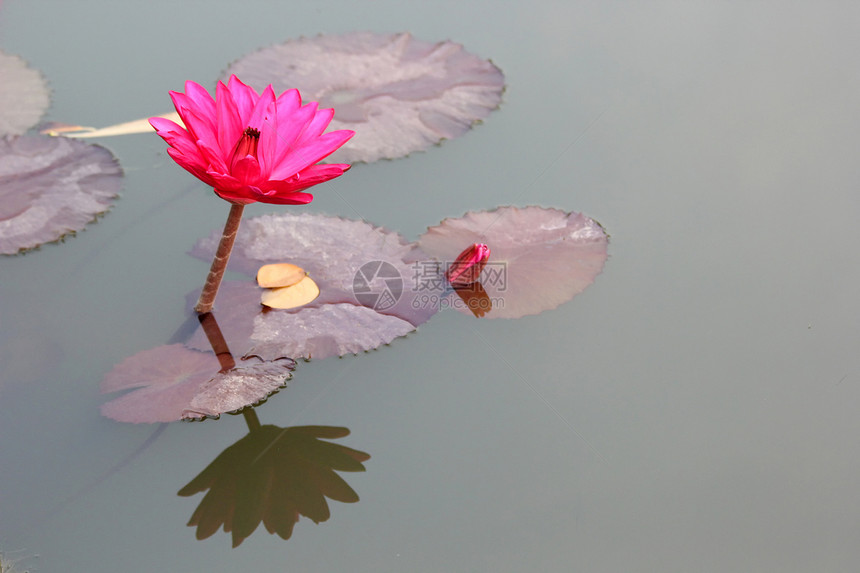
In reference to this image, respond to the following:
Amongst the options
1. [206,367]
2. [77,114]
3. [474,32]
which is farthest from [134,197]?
[474,32]

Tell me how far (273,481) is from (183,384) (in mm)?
282

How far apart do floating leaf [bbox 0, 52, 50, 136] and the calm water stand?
60 mm

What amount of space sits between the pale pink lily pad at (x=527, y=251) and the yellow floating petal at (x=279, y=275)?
339 mm

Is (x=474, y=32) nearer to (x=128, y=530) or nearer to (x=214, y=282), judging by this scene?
(x=214, y=282)

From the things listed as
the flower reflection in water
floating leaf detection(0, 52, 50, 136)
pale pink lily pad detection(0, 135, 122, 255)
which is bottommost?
the flower reflection in water

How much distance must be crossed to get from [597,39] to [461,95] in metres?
0.69

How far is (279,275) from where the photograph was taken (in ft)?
5.80

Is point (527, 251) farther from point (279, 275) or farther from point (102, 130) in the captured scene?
point (102, 130)

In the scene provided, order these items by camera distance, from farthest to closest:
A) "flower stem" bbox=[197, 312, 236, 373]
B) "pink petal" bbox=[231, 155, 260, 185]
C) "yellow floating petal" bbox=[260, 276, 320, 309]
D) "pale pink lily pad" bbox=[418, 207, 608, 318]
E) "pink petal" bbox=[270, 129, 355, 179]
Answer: "pale pink lily pad" bbox=[418, 207, 608, 318] < "yellow floating petal" bbox=[260, 276, 320, 309] < "flower stem" bbox=[197, 312, 236, 373] < "pink petal" bbox=[270, 129, 355, 179] < "pink petal" bbox=[231, 155, 260, 185]

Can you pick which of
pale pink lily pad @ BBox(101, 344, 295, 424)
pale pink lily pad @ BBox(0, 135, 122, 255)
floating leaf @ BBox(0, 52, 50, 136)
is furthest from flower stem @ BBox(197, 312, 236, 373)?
floating leaf @ BBox(0, 52, 50, 136)

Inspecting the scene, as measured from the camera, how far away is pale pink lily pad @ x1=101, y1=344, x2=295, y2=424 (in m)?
1.49

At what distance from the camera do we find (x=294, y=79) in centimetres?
245

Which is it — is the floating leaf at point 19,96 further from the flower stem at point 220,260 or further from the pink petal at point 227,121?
the pink petal at point 227,121

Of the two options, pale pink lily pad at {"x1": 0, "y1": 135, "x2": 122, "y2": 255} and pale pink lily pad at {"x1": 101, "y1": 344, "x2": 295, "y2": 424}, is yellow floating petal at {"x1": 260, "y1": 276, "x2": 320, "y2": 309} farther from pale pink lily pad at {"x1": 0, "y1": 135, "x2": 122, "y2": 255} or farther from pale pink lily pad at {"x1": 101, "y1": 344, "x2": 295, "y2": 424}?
pale pink lily pad at {"x1": 0, "y1": 135, "x2": 122, "y2": 255}
